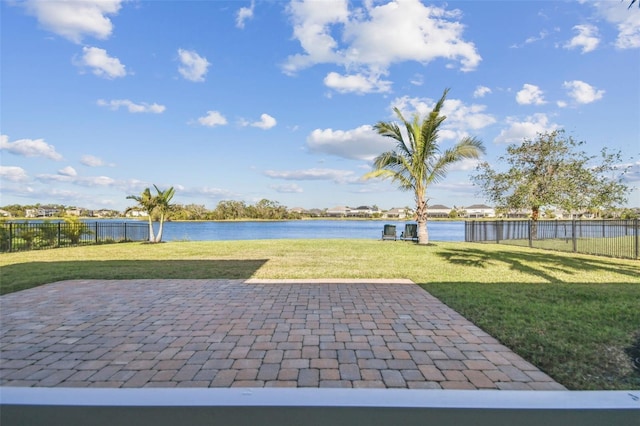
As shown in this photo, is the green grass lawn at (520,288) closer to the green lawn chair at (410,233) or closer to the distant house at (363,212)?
the green lawn chair at (410,233)

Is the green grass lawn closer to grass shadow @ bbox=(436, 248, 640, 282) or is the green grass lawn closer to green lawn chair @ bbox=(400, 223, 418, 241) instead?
grass shadow @ bbox=(436, 248, 640, 282)

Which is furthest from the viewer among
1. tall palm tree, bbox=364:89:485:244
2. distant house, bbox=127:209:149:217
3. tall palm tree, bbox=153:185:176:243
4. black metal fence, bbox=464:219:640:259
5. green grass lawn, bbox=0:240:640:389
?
tall palm tree, bbox=153:185:176:243

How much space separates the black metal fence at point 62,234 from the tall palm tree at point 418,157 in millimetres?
12661

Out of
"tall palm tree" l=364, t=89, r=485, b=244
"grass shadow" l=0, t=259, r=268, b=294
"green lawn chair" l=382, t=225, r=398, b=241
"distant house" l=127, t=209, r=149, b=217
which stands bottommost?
"grass shadow" l=0, t=259, r=268, b=294

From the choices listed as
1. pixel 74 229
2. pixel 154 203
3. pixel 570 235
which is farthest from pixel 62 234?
pixel 570 235

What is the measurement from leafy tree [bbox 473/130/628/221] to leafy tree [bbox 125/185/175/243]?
1740 centimetres

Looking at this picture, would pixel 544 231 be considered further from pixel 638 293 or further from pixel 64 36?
pixel 64 36

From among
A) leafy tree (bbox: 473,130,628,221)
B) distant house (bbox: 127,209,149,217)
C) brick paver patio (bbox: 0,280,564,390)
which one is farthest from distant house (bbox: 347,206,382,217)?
brick paver patio (bbox: 0,280,564,390)

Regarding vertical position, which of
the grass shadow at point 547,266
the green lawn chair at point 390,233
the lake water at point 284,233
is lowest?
the lake water at point 284,233

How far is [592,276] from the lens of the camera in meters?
6.72

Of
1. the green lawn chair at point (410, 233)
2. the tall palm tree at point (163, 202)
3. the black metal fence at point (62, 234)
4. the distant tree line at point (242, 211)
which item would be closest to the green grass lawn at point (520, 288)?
the black metal fence at point (62, 234)

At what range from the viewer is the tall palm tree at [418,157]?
1373 centimetres

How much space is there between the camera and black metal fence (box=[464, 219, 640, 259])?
10.5m

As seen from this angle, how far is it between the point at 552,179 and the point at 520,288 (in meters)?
15.0
